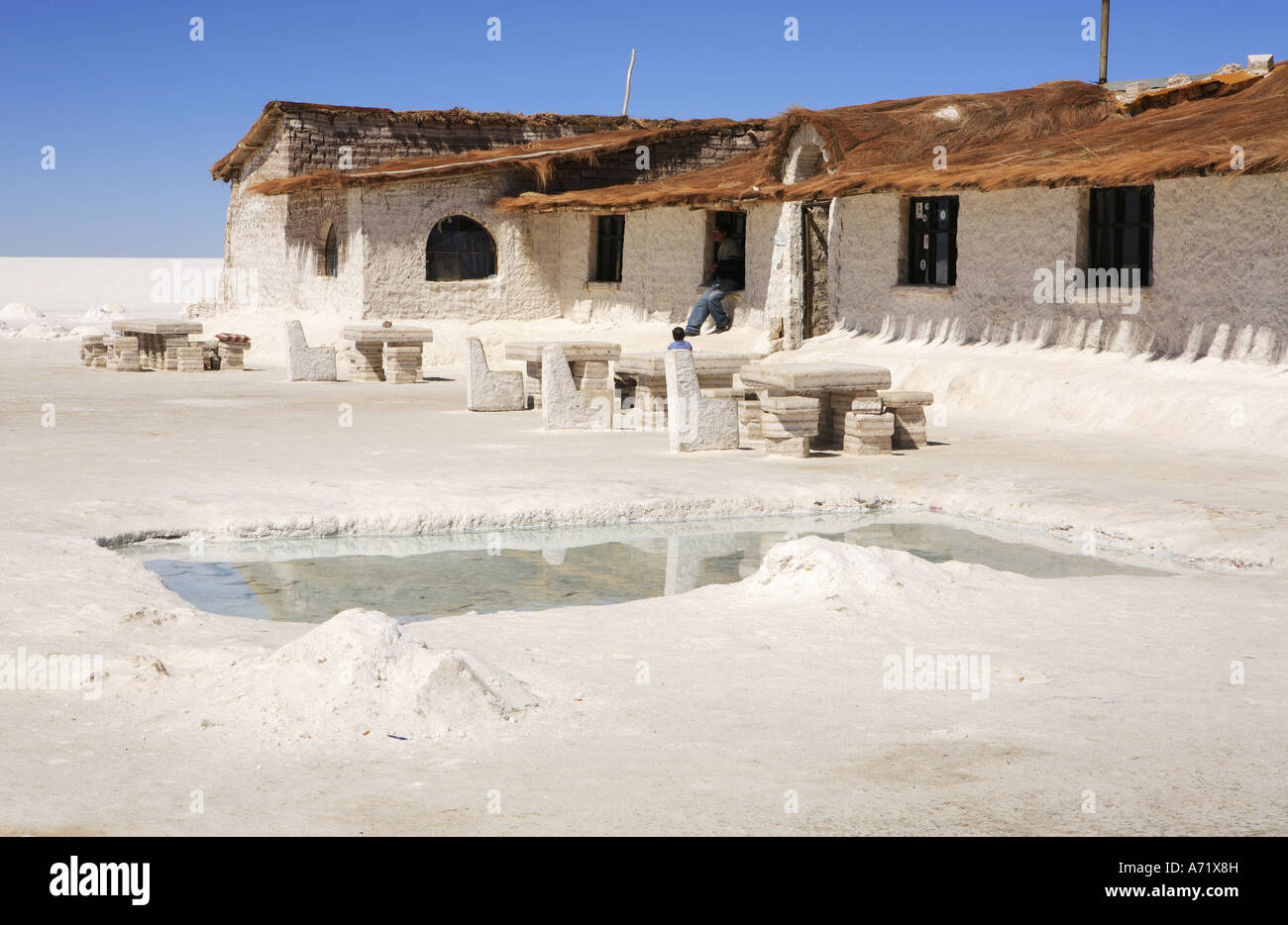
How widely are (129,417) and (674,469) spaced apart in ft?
22.3

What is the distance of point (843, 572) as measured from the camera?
647cm

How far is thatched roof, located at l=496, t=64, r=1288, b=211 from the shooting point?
43.3 feet

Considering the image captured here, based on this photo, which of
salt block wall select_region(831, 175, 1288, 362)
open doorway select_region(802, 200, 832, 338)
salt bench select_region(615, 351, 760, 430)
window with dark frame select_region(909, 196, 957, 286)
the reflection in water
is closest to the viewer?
the reflection in water

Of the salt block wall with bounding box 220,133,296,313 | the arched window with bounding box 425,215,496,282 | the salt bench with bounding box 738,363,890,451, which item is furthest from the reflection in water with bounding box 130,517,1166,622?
the salt block wall with bounding box 220,133,296,313

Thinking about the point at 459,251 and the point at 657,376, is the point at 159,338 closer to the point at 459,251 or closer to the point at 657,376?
the point at 459,251

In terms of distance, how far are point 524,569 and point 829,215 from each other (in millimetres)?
12150

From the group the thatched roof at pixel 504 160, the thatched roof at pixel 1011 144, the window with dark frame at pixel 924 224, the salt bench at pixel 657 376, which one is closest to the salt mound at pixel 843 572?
the salt bench at pixel 657 376

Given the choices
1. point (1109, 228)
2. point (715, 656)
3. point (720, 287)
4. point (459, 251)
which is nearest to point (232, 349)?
point (459, 251)

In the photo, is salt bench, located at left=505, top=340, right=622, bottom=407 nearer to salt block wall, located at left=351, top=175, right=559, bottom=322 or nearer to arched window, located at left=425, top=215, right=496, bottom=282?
salt block wall, located at left=351, top=175, right=559, bottom=322

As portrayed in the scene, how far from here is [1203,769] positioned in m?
4.05

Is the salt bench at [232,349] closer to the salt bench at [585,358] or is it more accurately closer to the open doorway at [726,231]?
the open doorway at [726,231]

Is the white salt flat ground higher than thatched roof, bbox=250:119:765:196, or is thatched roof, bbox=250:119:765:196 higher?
thatched roof, bbox=250:119:765:196

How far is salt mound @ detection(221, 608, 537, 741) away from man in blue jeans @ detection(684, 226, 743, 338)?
51.5ft

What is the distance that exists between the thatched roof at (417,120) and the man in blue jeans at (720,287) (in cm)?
848
